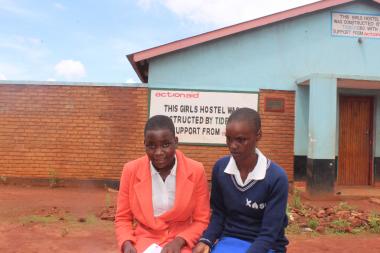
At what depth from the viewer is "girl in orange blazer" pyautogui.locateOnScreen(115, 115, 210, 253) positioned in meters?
2.49

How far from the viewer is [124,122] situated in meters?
9.02

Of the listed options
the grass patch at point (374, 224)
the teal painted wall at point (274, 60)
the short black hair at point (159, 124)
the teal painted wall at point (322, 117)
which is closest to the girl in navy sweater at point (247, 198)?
the short black hair at point (159, 124)

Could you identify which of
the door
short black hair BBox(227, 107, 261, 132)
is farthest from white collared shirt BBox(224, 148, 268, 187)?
the door

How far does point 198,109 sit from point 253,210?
660 centimetres

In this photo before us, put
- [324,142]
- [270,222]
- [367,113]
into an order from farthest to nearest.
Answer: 1. [367,113]
2. [324,142]
3. [270,222]

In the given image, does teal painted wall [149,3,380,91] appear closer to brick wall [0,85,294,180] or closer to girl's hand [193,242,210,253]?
brick wall [0,85,294,180]

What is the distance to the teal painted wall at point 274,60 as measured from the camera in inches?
362

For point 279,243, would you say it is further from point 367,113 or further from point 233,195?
point 367,113

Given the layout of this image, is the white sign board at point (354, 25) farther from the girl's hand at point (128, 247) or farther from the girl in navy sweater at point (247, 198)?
the girl's hand at point (128, 247)

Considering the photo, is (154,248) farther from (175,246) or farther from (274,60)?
(274,60)

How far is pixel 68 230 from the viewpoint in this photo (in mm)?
5586

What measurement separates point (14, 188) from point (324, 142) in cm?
640

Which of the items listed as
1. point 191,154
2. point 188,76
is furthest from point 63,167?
point 188,76

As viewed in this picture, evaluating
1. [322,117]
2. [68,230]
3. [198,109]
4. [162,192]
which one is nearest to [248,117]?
[162,192]
